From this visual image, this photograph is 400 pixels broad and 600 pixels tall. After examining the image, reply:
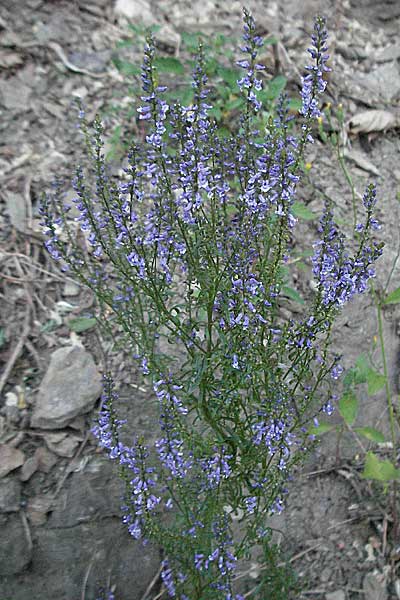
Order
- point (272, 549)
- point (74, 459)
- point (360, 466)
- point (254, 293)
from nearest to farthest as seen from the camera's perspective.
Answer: point (254, 293)
point (272, 549)
point (74, 459)
point (360, 466)

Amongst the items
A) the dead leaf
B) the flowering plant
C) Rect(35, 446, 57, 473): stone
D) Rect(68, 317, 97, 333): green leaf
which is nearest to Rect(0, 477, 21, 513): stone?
Rect(35, 446, 57, 473): stone

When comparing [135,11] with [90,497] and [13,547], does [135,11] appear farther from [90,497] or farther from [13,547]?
[13,547]

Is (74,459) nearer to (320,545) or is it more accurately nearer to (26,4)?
(320,545)

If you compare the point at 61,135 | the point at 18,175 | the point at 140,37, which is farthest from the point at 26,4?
the point at 18,175

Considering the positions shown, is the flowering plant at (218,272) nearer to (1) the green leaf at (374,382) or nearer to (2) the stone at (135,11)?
(1) the green leaf at (374,382)

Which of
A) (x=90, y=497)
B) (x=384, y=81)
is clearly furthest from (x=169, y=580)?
(x=384, y=81)

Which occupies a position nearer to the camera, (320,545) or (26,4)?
(320,545)

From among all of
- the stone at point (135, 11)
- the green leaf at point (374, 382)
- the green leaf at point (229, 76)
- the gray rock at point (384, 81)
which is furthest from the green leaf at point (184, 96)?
the green leaf at point (374, 382)
